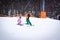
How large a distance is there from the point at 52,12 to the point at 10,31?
53 cm

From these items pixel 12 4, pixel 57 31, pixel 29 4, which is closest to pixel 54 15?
pixel 57 31

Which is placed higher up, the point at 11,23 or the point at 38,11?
the point at 38,11

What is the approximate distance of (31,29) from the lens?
4.56 feet

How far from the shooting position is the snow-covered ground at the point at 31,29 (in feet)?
4.50

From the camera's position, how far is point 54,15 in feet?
4.69

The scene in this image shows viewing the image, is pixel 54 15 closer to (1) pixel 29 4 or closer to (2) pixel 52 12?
(2) pixel 52 12

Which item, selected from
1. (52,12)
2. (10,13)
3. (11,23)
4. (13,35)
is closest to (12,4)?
(10,13)

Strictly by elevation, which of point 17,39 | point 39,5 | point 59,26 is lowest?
point 17,39

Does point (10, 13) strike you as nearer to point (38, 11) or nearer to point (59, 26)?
point (38, 11)

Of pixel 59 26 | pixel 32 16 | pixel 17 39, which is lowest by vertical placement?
pixel 17 39

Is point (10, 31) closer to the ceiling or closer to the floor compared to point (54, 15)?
closer to the floor

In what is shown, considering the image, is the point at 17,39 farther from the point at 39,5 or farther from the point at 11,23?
the point at 39,5

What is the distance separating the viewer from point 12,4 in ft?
4.60

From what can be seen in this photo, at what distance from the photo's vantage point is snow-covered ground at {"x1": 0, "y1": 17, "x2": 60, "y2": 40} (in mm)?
1370
